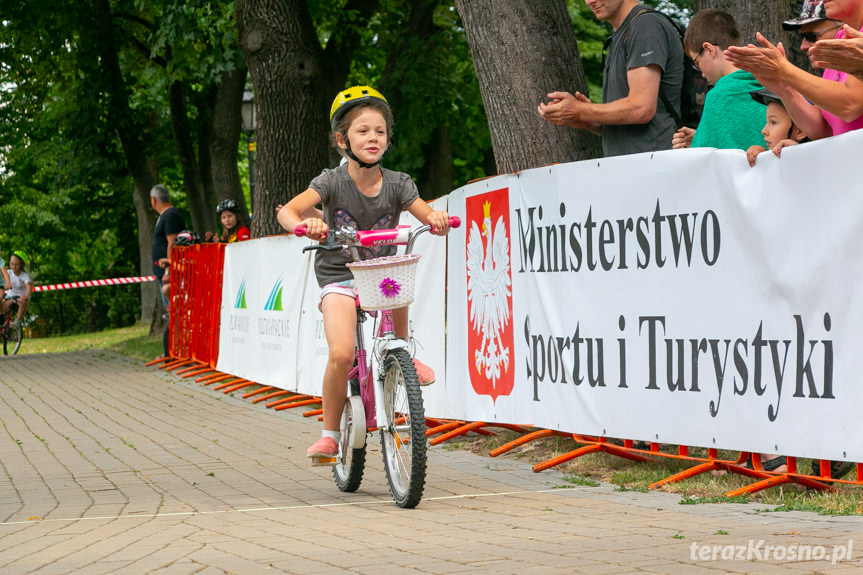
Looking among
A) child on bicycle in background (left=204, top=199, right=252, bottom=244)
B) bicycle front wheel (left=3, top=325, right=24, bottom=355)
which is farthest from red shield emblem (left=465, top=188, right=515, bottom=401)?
bicycle front wheel (left=3, top=325, right=24, bottom=355)

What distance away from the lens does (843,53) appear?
15.7ft

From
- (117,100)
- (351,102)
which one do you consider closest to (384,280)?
(351,102)

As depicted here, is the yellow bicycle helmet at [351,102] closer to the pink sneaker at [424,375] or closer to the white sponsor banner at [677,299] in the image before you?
the pink sneaker at [424,375]

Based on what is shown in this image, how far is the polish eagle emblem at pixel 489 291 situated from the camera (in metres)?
7.66

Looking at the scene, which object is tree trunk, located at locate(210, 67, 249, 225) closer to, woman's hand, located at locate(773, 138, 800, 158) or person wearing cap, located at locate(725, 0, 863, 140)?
woman's hand, located at locate(773, 138, 800, 158)

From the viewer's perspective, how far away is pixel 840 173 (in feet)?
17.2

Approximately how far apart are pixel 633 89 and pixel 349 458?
2.68 m

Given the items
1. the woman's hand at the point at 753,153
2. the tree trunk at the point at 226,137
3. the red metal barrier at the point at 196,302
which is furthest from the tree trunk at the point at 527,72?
the tree trunk at the point at 226,137

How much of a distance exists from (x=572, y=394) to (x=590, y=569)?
276cm

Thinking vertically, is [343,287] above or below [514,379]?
above

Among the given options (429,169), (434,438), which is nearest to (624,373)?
(434,438)

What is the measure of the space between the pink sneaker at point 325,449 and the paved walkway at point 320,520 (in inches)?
9.5

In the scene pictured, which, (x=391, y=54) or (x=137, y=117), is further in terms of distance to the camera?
(x=137, y=117)

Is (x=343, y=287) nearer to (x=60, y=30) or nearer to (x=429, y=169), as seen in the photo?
(x=429, y=169)
